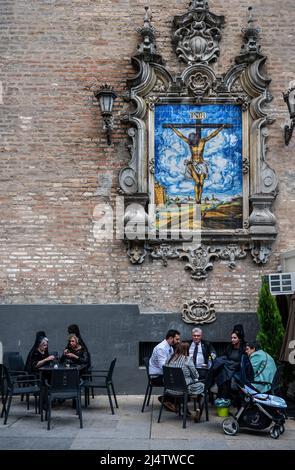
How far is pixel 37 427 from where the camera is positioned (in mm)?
8906

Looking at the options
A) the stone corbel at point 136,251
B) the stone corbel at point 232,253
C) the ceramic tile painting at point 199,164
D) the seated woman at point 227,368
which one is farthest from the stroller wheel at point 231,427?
the ceramic tile painting at point 199,164

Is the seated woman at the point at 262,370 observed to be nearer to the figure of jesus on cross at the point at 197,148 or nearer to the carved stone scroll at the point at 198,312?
the carved stone scroll at the point at 198,312

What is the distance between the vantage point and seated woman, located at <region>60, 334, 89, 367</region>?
10297 mm

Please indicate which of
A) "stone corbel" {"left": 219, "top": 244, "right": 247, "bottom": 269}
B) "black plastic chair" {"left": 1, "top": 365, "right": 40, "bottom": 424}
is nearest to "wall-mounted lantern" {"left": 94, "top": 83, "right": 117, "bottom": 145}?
"stone corbel" {"left": 219, "top": 244, "right": 247, "bottom": 269}

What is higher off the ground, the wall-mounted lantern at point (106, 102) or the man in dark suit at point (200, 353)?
the wall-mounted lantern at point (106, 102)

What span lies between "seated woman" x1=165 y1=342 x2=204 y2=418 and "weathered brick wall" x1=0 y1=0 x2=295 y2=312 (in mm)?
2226

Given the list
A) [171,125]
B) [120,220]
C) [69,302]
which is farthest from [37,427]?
[171,125]

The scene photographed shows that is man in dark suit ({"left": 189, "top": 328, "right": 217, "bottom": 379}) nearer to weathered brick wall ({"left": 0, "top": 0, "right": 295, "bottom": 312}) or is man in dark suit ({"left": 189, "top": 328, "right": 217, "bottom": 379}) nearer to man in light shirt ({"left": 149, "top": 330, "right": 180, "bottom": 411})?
man in light shirt ({"left": 149, "top": 330, "right": 180, "bottom": 411})

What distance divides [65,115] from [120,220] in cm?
233

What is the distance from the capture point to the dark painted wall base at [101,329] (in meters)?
11.7

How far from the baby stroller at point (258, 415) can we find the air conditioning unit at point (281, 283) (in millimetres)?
3000

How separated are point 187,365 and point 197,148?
15.1 ft

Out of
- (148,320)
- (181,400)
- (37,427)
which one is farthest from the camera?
(148,320)
